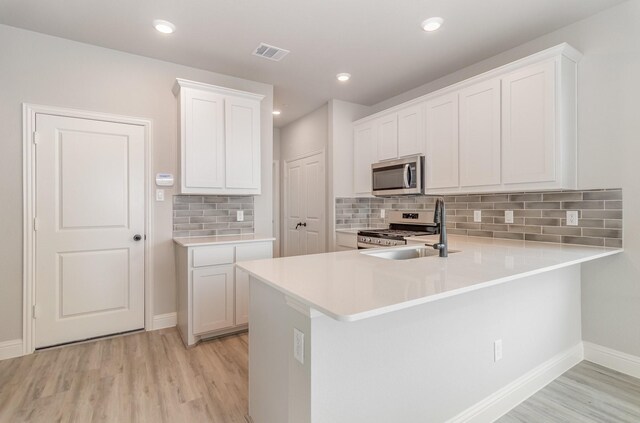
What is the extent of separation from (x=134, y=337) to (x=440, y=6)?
3838 millimetres

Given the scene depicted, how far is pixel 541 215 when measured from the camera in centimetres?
272

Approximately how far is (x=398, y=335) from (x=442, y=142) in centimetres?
235

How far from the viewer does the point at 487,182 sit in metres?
2.78

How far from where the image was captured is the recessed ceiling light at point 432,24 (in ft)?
8.12

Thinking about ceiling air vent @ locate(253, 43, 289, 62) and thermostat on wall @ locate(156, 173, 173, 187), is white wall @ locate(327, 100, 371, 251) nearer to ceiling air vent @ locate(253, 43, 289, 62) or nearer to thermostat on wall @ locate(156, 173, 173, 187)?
ceiling air vent @ locate(253, 43, 289, 62)

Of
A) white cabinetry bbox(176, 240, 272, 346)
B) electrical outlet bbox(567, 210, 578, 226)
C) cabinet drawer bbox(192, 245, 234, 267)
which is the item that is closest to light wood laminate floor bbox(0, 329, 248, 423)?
white cabinetry bbox(176, 240, 272, 346)

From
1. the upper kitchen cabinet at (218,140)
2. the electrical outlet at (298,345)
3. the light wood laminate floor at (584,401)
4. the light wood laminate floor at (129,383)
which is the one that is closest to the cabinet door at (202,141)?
the upper kitchen cabinet at (218,140)

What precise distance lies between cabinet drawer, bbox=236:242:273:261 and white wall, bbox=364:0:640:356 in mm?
2730

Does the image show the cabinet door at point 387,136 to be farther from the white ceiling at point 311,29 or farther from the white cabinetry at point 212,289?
the white cabinetry at point 212,289

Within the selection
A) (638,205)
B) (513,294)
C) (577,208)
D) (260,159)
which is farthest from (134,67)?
(638,205)

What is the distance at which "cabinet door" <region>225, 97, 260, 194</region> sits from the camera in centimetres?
325

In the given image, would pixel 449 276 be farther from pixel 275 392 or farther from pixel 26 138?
pixel 26 138

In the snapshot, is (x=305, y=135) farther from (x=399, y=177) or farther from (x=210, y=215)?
(x=210, y=215)

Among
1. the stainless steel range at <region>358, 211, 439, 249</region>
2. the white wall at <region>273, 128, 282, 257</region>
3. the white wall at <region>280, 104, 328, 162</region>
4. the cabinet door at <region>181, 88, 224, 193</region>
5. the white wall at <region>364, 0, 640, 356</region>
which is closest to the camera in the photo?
the white wall at <region>364, 0, 640, 356</region>
